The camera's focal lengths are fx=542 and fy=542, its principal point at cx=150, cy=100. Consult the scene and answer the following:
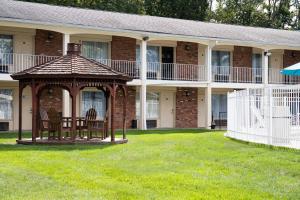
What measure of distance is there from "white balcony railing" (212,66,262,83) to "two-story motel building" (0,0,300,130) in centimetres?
6

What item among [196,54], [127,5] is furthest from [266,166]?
[127,5]

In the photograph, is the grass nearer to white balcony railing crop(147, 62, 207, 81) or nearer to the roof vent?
the roof vent

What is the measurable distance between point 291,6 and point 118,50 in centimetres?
3172

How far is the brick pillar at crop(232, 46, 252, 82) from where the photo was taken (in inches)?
1212

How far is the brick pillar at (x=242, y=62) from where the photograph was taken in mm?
30781

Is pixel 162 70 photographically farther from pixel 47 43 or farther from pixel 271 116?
pixel 271 116

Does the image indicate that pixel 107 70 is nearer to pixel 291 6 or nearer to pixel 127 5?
pixel 127 5

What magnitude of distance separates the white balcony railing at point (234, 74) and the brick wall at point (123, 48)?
5.11 m

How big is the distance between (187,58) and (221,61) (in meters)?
2.53

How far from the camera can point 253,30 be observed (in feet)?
110

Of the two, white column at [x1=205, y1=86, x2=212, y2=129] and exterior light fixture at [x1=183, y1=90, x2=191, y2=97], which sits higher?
exterior light fixture at [x1=183, y1=90, x2=191, y2=97]

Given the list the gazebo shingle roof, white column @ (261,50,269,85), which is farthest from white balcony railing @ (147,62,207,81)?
the gazebo shingle roof

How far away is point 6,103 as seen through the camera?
82.2 ft

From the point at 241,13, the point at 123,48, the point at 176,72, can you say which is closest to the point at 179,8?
the point at 241,13
